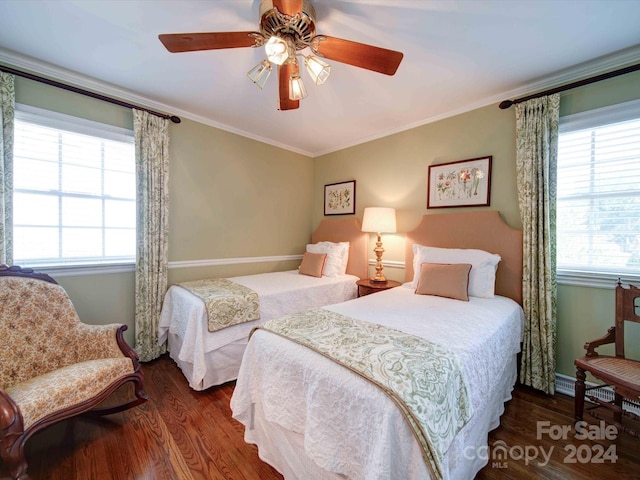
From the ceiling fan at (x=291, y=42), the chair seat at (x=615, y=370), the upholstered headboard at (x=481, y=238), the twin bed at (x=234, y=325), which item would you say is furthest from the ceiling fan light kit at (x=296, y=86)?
the chair seat at (x=615, y=370)

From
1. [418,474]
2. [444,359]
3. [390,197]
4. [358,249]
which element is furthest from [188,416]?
[390,197]

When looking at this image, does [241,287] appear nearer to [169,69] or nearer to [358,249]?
[358,249]

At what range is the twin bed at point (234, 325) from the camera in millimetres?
2172

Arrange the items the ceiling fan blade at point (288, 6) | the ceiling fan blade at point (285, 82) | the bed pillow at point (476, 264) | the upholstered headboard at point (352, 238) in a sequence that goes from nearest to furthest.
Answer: the ceiling fan blade at point (288, 6), the ceiling fan blade at point (285, 82), the bed pillow at point (476, 264), the upholstered headboard at point (352, 238)

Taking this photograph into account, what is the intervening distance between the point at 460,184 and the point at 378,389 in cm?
245

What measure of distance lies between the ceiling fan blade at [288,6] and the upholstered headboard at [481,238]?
2281 mm

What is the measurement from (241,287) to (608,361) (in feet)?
9.41

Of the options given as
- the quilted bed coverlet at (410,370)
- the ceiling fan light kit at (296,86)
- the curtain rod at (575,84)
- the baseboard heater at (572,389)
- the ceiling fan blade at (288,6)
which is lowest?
the baseboard heater at (572,389)

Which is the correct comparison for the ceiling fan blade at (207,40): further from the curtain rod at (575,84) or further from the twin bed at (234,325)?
the curtain rod at (575,84)

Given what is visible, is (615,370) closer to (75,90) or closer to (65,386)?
(65,386)

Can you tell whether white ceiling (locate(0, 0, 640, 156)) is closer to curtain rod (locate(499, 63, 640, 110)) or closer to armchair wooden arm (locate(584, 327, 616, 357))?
curtain rod (locate(499, 63, 640, 110))

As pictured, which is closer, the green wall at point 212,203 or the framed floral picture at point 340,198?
the green wall at point 212,203

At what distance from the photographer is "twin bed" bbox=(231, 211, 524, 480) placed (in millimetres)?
952

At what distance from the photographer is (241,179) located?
3479mm
